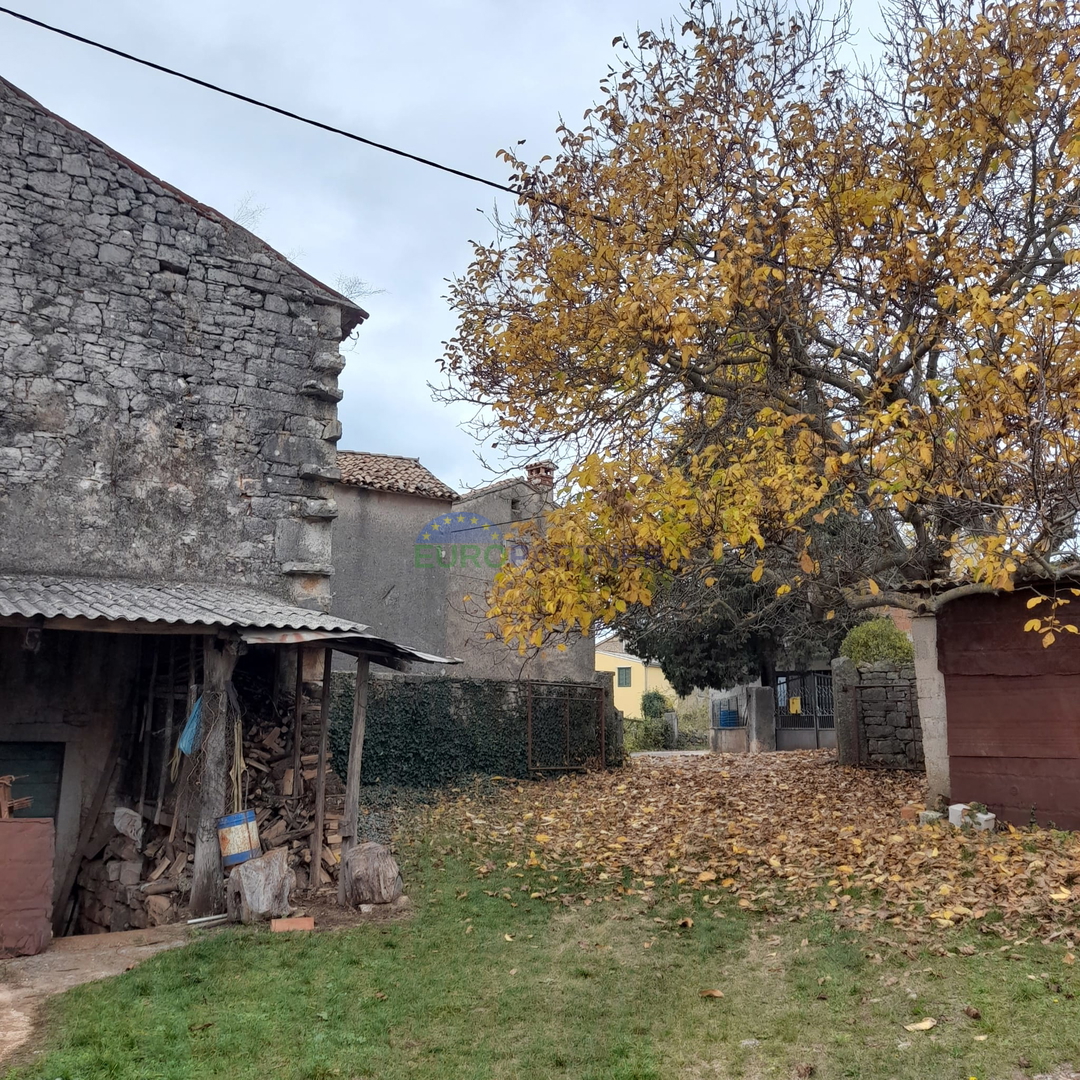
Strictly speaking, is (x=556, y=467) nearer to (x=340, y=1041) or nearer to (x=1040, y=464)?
(x=1040, y=464)

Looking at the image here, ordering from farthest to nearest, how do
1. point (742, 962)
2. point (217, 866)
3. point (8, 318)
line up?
point (8, 318), point (217, 866), point (742, 962)

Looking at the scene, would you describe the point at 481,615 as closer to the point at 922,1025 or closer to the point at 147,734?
the point at 147,734

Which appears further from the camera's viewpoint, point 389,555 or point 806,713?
point 806,713

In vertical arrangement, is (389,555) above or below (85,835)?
above

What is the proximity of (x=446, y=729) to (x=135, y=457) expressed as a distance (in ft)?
24.6

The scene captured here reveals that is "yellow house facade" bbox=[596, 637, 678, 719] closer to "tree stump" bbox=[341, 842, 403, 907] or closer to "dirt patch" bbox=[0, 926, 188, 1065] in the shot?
"tree stump" bbox=[341, 842, 403, 907]

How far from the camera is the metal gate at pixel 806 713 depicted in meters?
23.0

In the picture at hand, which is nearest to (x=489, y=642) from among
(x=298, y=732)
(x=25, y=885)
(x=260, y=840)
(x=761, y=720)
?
(x=761, y=720)

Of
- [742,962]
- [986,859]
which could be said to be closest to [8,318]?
[742,962]

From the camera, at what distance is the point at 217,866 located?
28.4 feet

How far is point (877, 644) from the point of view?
703 inches

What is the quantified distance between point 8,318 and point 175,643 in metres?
3.87

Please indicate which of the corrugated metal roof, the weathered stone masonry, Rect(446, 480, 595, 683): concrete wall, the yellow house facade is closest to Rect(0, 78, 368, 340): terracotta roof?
the weathered stone masonry

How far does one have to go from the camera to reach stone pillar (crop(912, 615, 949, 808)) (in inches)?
432
